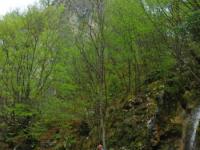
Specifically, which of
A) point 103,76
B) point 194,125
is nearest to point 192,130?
point 194,125

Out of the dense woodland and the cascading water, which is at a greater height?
the dense woodland

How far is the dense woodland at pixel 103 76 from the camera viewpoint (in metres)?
14.8

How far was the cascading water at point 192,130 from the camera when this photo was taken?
45.0 feet

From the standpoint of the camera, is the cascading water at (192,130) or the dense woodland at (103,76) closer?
the cascading water at (192,130)

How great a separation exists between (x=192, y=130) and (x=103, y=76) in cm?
369

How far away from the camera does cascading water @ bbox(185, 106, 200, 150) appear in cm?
1371

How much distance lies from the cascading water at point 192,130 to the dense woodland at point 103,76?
0.04 metres

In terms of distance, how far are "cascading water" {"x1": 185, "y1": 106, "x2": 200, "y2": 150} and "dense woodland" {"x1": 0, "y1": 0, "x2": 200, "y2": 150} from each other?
4 centimetres

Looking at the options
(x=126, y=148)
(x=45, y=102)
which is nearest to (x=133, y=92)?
(x=126, y=148)

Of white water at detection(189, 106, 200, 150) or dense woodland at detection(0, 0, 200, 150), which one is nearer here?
white water at detection(189, 106, 200, 150)

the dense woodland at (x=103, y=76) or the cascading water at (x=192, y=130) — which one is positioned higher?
the dense woodland at (x=103, y=76)

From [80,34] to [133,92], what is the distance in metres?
3.59

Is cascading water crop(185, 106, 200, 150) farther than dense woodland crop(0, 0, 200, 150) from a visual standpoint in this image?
No

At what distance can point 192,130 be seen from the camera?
14078mm
